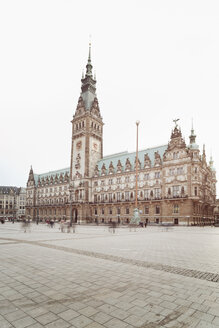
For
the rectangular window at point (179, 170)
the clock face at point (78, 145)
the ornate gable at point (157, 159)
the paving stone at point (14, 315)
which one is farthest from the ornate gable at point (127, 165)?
the paving stone at point (14, 315)

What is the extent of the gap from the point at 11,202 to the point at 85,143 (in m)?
86.1

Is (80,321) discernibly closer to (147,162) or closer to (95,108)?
(147,162)

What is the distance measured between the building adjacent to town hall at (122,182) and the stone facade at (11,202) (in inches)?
1646

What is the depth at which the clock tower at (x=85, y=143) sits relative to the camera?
7581cm

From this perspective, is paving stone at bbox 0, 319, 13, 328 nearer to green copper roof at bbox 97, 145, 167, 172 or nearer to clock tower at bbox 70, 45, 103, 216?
green copper roof at bbox 97, 145, 167, 172

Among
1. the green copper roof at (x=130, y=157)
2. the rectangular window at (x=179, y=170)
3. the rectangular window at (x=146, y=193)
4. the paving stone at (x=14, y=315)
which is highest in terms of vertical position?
the green copper roof at (x=130, y=157)

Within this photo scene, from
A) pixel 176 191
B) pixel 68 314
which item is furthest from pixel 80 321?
pixel 176 191

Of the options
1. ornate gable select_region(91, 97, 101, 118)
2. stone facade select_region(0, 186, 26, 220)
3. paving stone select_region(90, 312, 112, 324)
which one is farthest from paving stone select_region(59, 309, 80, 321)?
stone facade select_region(0, 186, 26, 220)

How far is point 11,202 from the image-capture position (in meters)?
138

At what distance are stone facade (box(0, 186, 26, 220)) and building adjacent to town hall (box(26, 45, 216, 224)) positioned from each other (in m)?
41.8

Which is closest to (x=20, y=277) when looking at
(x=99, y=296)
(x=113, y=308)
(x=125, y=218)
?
(x=99, y=296)

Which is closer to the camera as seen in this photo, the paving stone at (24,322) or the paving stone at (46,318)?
the paving stone at (24,322)

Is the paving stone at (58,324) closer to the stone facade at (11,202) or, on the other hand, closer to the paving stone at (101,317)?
the paving stone at (101,317)

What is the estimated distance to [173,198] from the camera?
5375 cm
